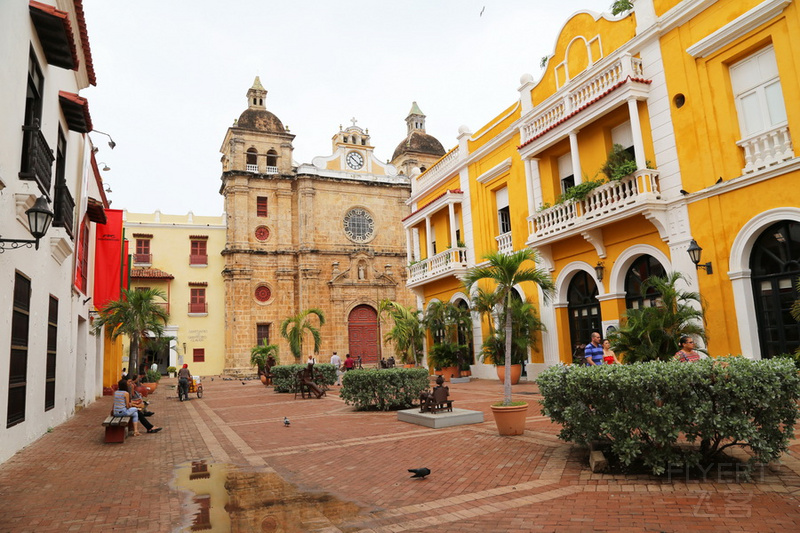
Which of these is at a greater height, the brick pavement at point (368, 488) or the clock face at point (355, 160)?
the clock face at point (355, 160)

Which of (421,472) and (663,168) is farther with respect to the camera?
(663,168)

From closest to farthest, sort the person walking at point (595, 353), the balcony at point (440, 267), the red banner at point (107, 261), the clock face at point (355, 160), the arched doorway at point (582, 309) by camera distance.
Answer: the person walking at point (595, 353) → the arched doorway at point (582, 309) → the red banner at point (107, 261) → the balcony at point (440, 267) → the clock face at point (355, 160)

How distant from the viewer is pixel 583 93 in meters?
14.7

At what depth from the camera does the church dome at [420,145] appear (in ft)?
140

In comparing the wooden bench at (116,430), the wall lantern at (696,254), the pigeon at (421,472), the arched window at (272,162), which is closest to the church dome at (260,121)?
the arched window at (272,162)

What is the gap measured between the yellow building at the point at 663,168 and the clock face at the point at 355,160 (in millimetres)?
22504

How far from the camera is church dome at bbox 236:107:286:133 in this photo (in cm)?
3762

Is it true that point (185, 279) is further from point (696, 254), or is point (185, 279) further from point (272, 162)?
point (696, 254)

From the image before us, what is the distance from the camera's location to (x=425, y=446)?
315 inches

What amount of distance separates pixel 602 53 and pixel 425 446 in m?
12.2

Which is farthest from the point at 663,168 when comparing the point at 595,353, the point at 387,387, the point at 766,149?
the point at 387,387

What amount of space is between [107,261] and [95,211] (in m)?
2.46

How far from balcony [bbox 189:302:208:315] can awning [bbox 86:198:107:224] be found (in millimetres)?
19320

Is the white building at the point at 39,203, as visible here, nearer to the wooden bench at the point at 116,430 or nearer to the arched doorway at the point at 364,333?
the wooden bench at the point at 116,430
